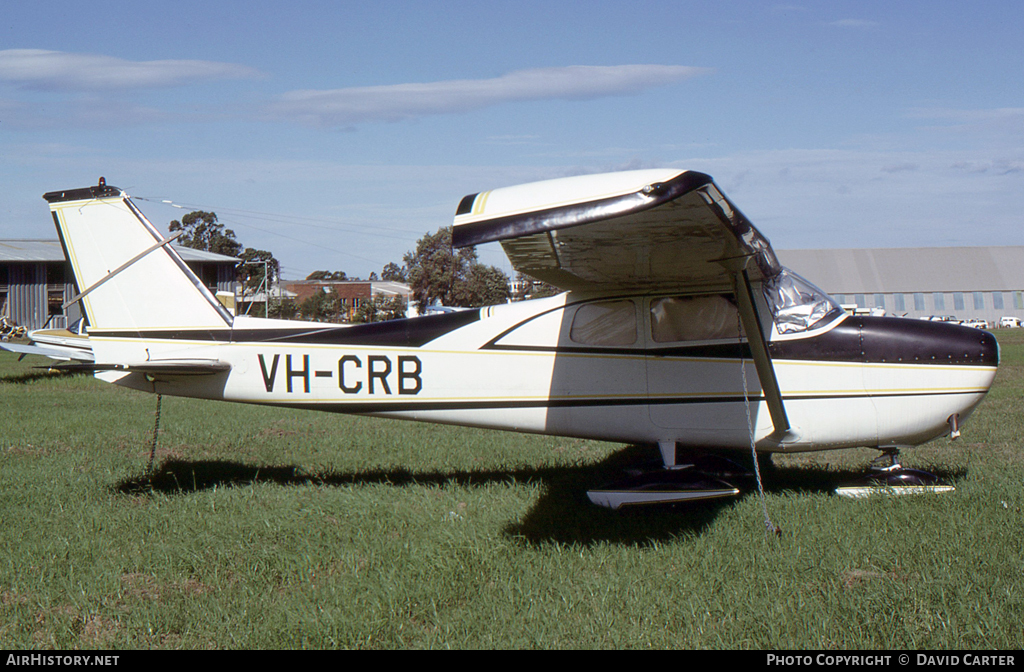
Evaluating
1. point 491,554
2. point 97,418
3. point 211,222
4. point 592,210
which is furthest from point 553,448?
point 211,222

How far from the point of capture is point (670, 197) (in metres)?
3.64

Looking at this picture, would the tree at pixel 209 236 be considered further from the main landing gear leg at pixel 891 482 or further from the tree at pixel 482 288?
the main landing gear leg at pixel 891 482

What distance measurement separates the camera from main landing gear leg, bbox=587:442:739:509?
226 inches

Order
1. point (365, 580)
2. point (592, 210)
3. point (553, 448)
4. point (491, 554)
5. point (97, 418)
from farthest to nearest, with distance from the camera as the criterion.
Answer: point (97, 418) < point (553, 448) < point (491, 554) < point (365, 580) < point (592, 210)

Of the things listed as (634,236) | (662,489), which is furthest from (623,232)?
(662,489)

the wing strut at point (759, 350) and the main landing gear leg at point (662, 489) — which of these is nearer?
the wing strut at point (759, 350)

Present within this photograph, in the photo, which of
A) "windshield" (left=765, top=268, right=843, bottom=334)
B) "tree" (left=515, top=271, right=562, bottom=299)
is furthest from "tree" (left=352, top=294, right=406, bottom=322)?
"windshield" (left=765, top=268, right=843, bottom=334)

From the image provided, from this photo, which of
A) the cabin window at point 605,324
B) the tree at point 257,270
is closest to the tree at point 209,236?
the tree at point 257,270

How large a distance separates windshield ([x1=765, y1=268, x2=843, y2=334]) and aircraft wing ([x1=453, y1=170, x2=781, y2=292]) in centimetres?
22

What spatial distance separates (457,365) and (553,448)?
2.97 meters

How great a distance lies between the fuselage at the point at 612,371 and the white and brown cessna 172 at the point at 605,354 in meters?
0.01

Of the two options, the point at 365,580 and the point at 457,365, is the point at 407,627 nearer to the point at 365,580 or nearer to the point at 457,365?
the point at 365,580

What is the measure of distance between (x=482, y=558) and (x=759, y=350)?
2706 mm

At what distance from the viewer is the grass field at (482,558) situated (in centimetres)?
389
